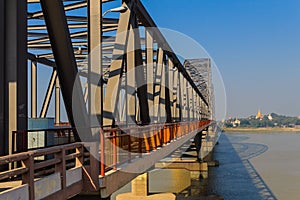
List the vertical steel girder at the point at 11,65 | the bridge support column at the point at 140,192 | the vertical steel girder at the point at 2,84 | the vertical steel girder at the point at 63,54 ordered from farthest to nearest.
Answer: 1. the bridge support column at the point at 140,192
2. the vertical steel girder at the point at 63,54
3. the vertical steel girder at the point at 11,65
4. the vertical steel girder at the point at 2,84

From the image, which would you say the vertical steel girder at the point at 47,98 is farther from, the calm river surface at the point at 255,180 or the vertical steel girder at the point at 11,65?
the vertical steel girder at the point at 11,65

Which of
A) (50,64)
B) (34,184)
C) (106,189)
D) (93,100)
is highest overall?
(50,64)

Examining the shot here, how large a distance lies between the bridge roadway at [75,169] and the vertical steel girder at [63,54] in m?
1.05

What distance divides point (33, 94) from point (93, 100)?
2367cm

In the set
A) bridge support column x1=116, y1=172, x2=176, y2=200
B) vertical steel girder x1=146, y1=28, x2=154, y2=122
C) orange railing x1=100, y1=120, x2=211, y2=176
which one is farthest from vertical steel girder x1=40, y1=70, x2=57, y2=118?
orange railing x1=100, y1=120, x2=211, y2=176

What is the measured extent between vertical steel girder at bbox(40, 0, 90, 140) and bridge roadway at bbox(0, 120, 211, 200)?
105 cm

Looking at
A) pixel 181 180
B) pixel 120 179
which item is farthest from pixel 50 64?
pixel 120 179

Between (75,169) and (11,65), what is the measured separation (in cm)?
216

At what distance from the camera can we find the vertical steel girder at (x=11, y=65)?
→ 6855 mm

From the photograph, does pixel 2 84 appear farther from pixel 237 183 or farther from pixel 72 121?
pixel 237 183

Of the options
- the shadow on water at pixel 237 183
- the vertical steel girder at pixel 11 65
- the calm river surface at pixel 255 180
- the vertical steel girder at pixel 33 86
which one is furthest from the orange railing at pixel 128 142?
the vertical steel girder at pixel 33 86

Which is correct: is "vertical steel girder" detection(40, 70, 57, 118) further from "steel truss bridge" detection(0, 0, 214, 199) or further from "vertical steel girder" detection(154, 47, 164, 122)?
"steel truss bridge" detection(0, 0, 214, 199)

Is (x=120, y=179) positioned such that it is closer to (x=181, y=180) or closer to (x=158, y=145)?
(x=158, y=145)

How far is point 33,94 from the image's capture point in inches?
1293
